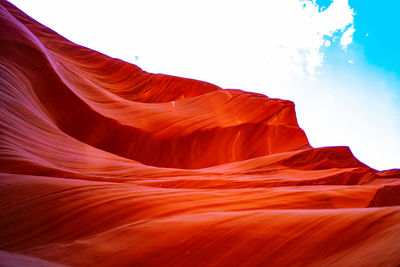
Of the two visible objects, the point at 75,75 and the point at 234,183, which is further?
the point at 75,75

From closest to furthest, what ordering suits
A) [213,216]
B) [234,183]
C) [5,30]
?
1. [213,216]
2. [234,183]
3. [5,30]

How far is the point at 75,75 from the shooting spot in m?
12.3

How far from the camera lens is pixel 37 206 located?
111 inches

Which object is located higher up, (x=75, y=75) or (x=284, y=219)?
(x=75, y=75)

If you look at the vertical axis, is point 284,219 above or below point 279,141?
below

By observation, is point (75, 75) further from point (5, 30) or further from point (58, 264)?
point (58, 264)

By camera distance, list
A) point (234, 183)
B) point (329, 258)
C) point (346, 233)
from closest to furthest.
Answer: point (329, 258) → point (346, 233) → point (234, 183)

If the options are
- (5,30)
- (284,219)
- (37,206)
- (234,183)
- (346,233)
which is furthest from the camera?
(5,30)

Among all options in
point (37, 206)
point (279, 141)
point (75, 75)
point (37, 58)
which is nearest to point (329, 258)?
point (37, 206)

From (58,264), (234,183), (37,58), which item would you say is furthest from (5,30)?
(58,264)

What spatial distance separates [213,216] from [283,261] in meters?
0.79

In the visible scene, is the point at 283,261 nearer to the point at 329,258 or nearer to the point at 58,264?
the point at 329,258

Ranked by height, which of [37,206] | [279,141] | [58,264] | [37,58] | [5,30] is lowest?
[58,264]

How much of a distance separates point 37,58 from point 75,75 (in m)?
3.47
